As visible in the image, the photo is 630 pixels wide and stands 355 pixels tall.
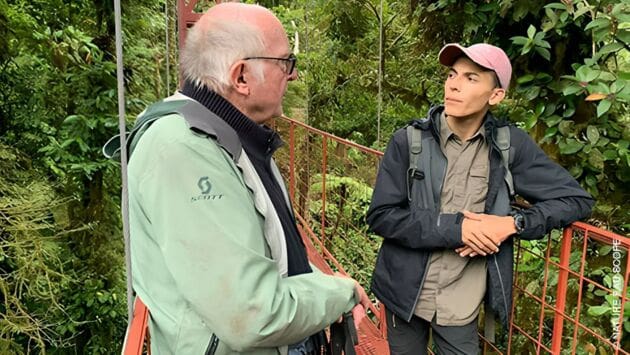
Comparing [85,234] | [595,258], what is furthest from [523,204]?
[85,234]

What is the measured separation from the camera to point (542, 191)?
1587 millimetres

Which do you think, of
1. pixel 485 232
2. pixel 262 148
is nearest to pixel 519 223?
pixel 485 232

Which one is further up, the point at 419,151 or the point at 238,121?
the point at 238,121

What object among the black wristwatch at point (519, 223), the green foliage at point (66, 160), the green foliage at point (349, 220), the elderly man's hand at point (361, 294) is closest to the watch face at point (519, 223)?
the black wristwatch at point (519, 223)

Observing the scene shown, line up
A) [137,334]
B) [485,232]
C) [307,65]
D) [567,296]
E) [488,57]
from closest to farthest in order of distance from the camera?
[137,334] → [485,232] → [488,57] → [567,296] → [307,65]

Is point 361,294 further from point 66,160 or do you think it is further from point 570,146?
point 66,160

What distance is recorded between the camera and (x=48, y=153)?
204 inches

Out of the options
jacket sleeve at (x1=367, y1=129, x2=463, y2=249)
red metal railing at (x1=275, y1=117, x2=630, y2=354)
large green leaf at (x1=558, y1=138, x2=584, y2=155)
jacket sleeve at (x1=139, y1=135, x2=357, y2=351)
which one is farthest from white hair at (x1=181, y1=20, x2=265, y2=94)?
large green leaf at (x1=558, y1=138, x2=584, y2=155)

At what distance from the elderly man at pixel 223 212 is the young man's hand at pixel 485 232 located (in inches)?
18.7

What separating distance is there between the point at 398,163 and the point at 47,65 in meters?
5.44

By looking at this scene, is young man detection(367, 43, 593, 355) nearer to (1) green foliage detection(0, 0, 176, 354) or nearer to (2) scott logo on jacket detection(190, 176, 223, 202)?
(2) scott logo on jacket detection(190, 176, 223, 202)

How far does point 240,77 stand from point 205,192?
0.30m

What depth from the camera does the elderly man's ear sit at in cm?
108

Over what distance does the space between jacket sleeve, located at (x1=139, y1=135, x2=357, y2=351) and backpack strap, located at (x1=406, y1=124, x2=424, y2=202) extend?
31.0 inches
